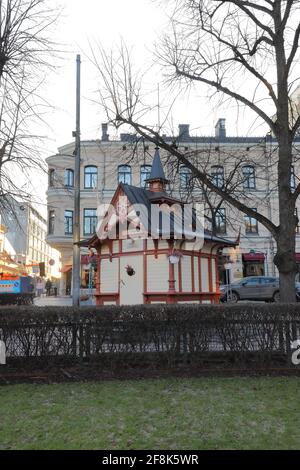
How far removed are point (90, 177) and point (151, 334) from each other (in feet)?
117

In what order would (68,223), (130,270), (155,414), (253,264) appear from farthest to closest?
1. (68,223)
2. (253,264)
3. (130,270)
4. (155,414)

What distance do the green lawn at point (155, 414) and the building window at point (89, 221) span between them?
33.5m

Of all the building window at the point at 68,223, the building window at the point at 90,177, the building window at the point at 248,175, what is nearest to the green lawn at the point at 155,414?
the building window at the point at 248,175

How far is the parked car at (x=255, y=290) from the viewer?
26688mm

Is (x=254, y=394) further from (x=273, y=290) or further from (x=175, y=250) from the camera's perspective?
(x=273, y=290)

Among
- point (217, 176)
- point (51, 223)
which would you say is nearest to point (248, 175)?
point (217, 176)

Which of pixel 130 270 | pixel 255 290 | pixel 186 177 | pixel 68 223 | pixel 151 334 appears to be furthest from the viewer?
pixel 68 223

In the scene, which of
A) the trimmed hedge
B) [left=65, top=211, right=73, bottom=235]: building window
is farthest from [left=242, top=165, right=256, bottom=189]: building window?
[left=65, top=211, right=73, bottom=235]: building window

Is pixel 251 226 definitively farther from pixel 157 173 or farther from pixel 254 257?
pixel 157 173

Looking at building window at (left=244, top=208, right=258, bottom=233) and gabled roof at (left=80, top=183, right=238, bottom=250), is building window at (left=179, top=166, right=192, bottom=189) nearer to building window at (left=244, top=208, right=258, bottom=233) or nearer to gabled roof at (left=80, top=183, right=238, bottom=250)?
gabled roof at (left=80, top=183, right=238, bottom=250)

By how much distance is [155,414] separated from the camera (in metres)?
5.77

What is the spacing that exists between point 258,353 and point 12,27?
355 inches

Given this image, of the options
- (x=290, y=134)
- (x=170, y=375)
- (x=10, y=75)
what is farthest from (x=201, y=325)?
(x=10, y=75)

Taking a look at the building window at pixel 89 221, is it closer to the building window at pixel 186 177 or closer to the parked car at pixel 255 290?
the parked car at pixel 255 290
